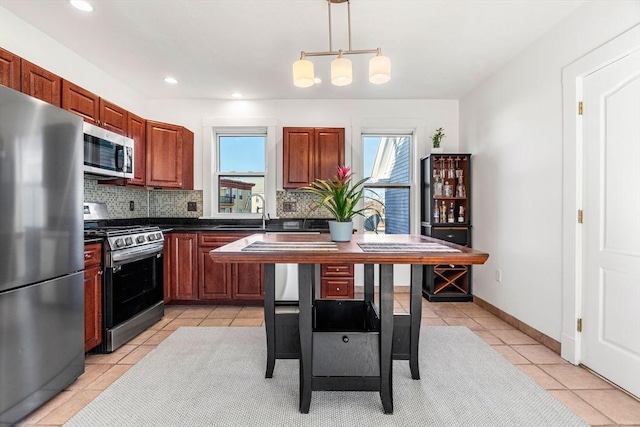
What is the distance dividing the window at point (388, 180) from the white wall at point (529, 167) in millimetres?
928

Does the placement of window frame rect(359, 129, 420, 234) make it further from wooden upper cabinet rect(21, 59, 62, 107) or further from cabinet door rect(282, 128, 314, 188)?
wooden upper cabinet rect(21, 59, 62, 107)

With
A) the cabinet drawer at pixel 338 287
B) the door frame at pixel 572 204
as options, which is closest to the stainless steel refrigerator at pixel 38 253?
the cabinet drawer at pixel 338 287

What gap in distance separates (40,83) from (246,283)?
2481 millimetres

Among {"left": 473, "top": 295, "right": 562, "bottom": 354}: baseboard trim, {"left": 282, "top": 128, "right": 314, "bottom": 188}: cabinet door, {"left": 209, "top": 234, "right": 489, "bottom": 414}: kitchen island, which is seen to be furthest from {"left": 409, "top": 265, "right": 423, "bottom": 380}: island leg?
{"left": 282, "top": 128, "right": 314, "bottom": 188}: cabinet door

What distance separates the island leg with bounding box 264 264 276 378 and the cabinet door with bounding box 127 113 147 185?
2.32 m

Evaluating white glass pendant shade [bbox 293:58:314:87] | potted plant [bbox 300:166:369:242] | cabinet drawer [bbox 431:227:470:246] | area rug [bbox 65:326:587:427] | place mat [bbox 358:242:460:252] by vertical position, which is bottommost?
area rug [bbox 65:326:587:427]

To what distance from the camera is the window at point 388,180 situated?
435cm

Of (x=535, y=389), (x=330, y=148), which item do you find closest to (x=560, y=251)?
(x=535, y=389)

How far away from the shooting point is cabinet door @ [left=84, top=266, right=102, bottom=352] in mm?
2273

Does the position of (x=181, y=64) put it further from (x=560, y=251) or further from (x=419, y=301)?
(x=560, y=251)

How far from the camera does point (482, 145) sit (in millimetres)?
3623

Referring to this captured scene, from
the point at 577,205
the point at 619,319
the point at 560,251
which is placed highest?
the point at 577,205

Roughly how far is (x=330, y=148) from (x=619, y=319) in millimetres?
3022

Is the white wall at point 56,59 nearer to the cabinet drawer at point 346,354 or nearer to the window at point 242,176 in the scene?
the window at point 242,176
